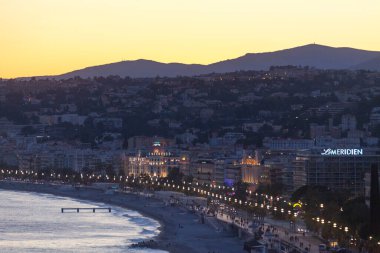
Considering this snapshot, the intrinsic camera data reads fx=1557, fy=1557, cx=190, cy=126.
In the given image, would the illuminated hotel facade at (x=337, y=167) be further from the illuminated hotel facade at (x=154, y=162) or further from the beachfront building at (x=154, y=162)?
the illuminated hotel facade at (x=154, y=162)

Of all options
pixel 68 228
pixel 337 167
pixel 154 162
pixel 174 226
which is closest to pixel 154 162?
pixel 154 162

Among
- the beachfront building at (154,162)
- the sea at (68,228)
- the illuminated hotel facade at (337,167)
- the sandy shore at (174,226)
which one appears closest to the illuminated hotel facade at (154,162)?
the beachfront building at (154,162)

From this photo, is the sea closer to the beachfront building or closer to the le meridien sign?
the le meridien sign

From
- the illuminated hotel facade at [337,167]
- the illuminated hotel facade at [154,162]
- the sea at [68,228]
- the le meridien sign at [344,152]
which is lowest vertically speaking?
the sea at [68,228]

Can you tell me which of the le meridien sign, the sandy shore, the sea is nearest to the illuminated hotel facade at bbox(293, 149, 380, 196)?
the le meridien sign

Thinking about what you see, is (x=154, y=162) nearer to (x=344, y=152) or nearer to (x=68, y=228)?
(x=344, y=152)
